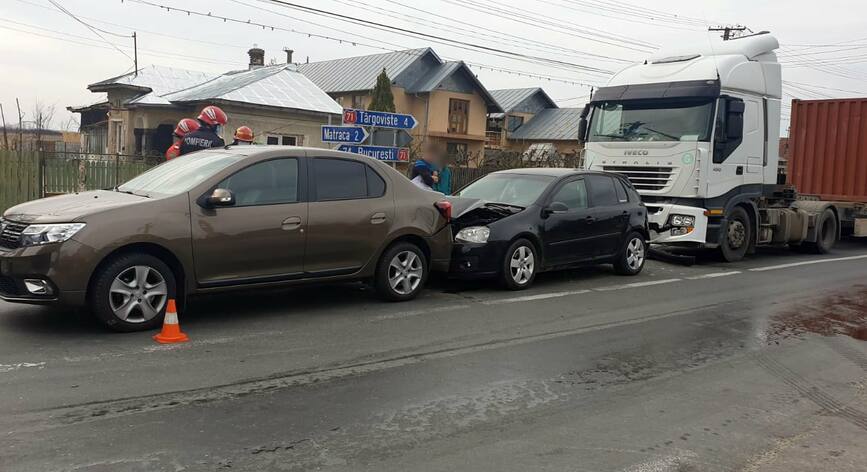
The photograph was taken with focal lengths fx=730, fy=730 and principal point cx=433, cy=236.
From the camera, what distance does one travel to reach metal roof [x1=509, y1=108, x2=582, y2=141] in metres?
53.4

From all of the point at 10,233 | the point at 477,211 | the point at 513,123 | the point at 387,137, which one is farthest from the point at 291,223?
the point at 513,123

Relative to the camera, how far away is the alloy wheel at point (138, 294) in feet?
20.3

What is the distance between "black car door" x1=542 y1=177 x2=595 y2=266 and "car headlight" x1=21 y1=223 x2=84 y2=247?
571 centimetres

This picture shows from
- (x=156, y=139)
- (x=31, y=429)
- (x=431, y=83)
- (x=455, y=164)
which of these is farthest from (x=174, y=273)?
(x=431, y=83)

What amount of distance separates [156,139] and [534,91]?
116 feet

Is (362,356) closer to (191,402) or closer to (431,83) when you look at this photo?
(191,402)

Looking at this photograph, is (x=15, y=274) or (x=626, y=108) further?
(x=626, y=108)

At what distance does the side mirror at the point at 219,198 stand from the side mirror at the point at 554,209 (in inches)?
176

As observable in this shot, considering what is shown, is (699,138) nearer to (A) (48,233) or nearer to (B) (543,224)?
(B) (543,224)

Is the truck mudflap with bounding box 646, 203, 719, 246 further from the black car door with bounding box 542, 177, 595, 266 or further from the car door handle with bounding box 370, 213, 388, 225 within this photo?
the car door handle with bounding box 370, 213, 388, 225

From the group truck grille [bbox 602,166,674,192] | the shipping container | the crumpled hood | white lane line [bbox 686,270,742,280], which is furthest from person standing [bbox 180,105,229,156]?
the shipping container

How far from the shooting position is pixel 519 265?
9.40m

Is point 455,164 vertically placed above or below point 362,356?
above

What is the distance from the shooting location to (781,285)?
11.0m
